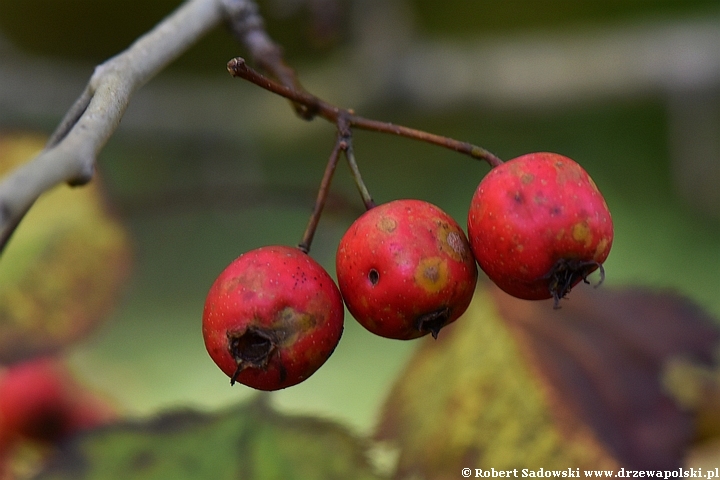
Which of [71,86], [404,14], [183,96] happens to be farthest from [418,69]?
[71,86]

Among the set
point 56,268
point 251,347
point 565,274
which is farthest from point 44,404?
point 565,274

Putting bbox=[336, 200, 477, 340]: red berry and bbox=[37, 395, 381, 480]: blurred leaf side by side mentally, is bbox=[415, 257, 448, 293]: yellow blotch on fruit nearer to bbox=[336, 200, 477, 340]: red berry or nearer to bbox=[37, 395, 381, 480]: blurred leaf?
bbox=[336, 200, 477, 340]: red berry

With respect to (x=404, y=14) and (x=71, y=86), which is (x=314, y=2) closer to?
Answer: (x=404, y=14)

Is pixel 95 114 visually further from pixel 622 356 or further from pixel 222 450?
pixel 622 356

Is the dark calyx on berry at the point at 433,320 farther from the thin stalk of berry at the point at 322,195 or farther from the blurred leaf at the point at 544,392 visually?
the blurred leaf at the point at 544,392

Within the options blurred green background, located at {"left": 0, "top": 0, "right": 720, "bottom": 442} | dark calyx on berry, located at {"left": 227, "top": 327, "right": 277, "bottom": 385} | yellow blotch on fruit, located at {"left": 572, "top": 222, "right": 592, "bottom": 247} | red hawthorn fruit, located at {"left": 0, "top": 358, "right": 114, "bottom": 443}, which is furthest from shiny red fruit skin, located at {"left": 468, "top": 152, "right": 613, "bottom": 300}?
blurred green background, located at {"left": 0, "top": 0, "right": 720, "bottom": 442}

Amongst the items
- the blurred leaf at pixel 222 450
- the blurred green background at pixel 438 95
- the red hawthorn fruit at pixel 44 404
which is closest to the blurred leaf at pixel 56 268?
the red hawthorn fruit at pixel 44 404
